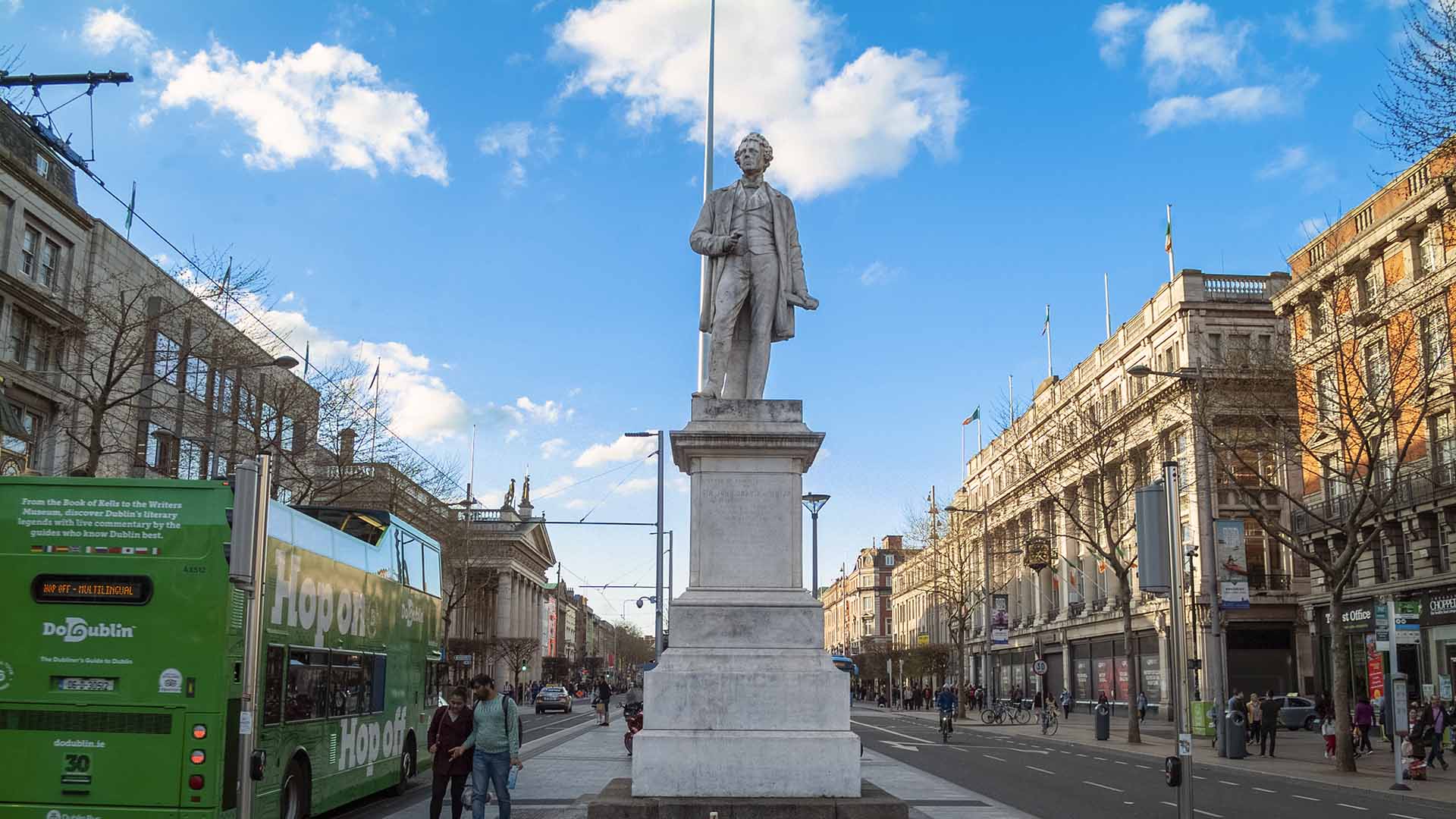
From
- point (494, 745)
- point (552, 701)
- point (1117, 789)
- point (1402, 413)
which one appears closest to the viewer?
point (494, 745)

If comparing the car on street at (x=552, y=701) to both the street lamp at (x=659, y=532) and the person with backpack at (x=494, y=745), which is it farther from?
the person with backpack at (x=494, y=745)

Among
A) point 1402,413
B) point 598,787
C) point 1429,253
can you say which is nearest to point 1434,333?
point 1402,413

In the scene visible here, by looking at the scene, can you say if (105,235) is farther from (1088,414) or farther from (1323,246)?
(1323,246)

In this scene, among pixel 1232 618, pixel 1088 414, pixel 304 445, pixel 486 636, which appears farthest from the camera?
pixel 486 636

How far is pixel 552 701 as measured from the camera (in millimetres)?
70812

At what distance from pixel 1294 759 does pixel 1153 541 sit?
2667 cm

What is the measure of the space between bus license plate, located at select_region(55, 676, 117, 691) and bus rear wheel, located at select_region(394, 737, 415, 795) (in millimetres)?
9066

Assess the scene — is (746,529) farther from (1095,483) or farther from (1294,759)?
(1095,483)

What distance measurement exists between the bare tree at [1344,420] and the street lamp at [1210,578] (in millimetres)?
883

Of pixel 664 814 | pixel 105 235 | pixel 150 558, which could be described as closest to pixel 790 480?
pixel 664 814

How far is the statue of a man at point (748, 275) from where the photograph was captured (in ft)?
37.3

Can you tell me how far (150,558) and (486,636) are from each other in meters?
95.1

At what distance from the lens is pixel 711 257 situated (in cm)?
1172

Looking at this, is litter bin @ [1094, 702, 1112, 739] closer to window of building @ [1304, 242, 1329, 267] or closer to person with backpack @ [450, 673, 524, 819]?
window of building @ [1304, 242, 1329, 267]
